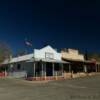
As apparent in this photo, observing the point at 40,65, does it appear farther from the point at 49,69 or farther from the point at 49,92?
the point at 49,92

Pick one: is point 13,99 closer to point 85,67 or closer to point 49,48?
point 49,48

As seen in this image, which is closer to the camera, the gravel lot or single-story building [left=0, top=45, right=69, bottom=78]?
the gravel lot

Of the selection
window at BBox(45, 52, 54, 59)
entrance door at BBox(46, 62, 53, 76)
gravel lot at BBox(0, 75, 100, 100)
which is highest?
window at BBox(45, 52, 54, 59)

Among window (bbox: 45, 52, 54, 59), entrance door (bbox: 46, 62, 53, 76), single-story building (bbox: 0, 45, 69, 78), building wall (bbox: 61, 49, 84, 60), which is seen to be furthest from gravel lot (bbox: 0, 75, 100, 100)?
building wall (bbox: 61, 49, 84, 60)

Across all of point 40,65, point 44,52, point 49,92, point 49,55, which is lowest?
point 49,92

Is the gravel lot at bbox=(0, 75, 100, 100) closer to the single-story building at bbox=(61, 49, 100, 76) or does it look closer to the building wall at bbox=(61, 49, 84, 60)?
the single-story building at bbox=(61, 49, 100, 76)

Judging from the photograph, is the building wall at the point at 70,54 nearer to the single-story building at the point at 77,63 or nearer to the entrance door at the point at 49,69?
the single-story building at the point at 77,63

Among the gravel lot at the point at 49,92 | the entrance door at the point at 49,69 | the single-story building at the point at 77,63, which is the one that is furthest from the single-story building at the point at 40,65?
the gravel lot at the point at 49,92

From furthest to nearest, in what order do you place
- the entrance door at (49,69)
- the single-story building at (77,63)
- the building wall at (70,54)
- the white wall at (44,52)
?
the building wall at (70,54) → the single-story building at (77,63) → the entrance door at (49,69) → the white wall at (44,52)

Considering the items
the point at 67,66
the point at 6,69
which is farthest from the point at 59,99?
the point at 6,69

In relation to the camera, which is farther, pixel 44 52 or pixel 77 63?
pixel 77 63

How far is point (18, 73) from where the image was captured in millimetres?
42375

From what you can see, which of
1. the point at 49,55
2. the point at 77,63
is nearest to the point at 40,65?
the point at 49,55

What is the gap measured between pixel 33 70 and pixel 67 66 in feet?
29.2
